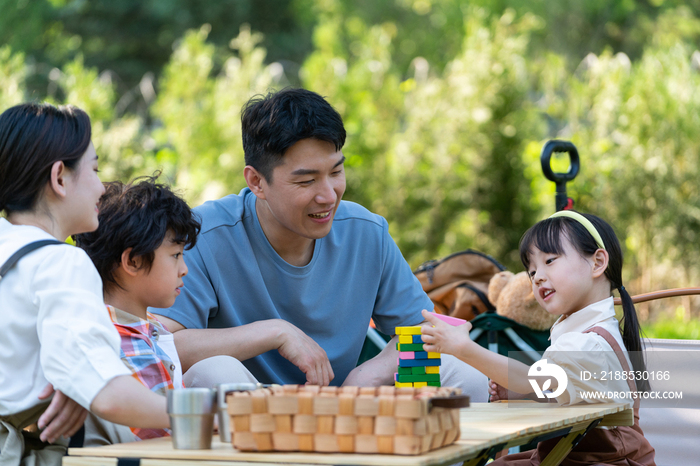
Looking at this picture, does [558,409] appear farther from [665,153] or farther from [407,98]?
[407,98]

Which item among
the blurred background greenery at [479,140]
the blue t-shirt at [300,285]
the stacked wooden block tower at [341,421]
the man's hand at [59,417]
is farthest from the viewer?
the blurred background greenery at [479,140]

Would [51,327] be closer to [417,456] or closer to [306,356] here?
[417,456]

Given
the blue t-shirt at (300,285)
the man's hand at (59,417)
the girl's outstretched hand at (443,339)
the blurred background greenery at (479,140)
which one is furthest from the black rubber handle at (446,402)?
the blurred background greenery at (479,140)

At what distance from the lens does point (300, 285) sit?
268 centimetres

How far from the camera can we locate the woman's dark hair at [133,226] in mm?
1952

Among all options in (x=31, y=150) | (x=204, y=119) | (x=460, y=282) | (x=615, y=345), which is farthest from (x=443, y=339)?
(x=204, y=119)

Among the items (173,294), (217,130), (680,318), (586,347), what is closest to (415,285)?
(586,347)

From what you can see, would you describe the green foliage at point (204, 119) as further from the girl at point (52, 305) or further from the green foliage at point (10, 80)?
the girl at point (52, 305)

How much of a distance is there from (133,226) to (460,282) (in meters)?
2.29

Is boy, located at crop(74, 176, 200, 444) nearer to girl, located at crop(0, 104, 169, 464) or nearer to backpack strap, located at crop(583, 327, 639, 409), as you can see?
girl, located at crop(0, 104, 169, 464)

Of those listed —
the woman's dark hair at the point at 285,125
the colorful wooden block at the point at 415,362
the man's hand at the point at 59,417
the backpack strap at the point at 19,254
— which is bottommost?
the man's hand at the point at 59,417

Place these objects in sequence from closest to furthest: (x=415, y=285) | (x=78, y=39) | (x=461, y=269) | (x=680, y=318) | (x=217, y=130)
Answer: (x=415, y=285) → (x=461, y=269) → (x=680, y=318) → (x=217, y=130) → (x=78, y=39)

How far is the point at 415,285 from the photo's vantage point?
9.48ft

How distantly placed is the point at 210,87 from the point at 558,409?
7.69 m
